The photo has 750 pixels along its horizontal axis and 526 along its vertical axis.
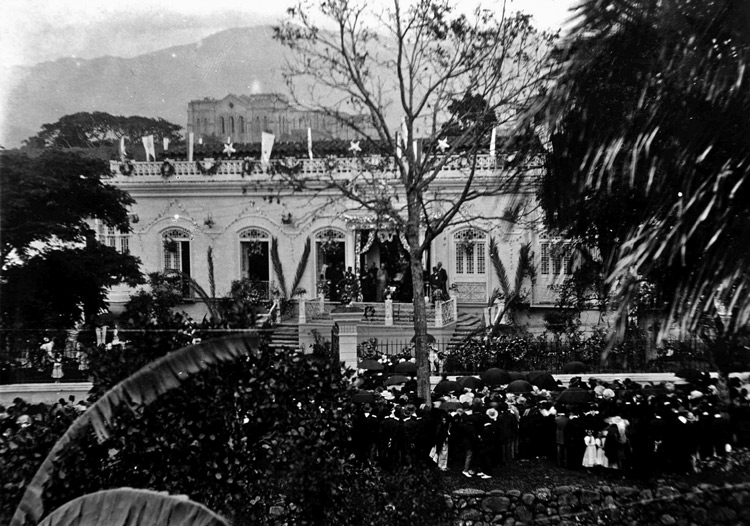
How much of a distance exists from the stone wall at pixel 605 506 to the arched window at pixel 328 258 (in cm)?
142

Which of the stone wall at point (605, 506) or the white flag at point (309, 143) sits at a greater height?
the white flag at point (309, 143)

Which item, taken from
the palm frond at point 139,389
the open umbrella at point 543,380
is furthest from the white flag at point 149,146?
the open umbrella at point 543,380

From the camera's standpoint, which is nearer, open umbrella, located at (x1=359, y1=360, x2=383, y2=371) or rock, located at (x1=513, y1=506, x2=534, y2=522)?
rock, located at (x1=513, y1=506, x2=534, y2=522)

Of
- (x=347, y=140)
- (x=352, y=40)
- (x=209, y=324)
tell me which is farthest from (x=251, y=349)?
(x=352, y=40)

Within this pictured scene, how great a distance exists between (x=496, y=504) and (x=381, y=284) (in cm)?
140

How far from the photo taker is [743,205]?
306cm

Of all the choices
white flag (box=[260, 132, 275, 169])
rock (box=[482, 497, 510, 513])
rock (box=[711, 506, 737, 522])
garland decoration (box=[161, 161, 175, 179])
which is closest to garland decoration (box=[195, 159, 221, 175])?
garland decoration (box=[161, 161, 175, 179])

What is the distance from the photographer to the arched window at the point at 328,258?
11.6 feet

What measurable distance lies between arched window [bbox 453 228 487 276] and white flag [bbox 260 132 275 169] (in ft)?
3.79

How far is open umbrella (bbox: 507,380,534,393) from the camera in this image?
4422mm

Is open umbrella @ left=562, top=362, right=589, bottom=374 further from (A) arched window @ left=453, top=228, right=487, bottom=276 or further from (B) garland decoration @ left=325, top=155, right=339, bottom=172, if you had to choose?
(B) garland decoration @ left=325, top=155, right=339, bottom=172

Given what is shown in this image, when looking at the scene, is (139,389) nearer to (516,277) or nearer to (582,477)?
(516,277)

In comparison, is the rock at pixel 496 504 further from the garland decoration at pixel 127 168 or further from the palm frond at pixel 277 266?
the garland decoration at pixel 127 168

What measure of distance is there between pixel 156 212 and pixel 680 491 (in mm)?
3198
